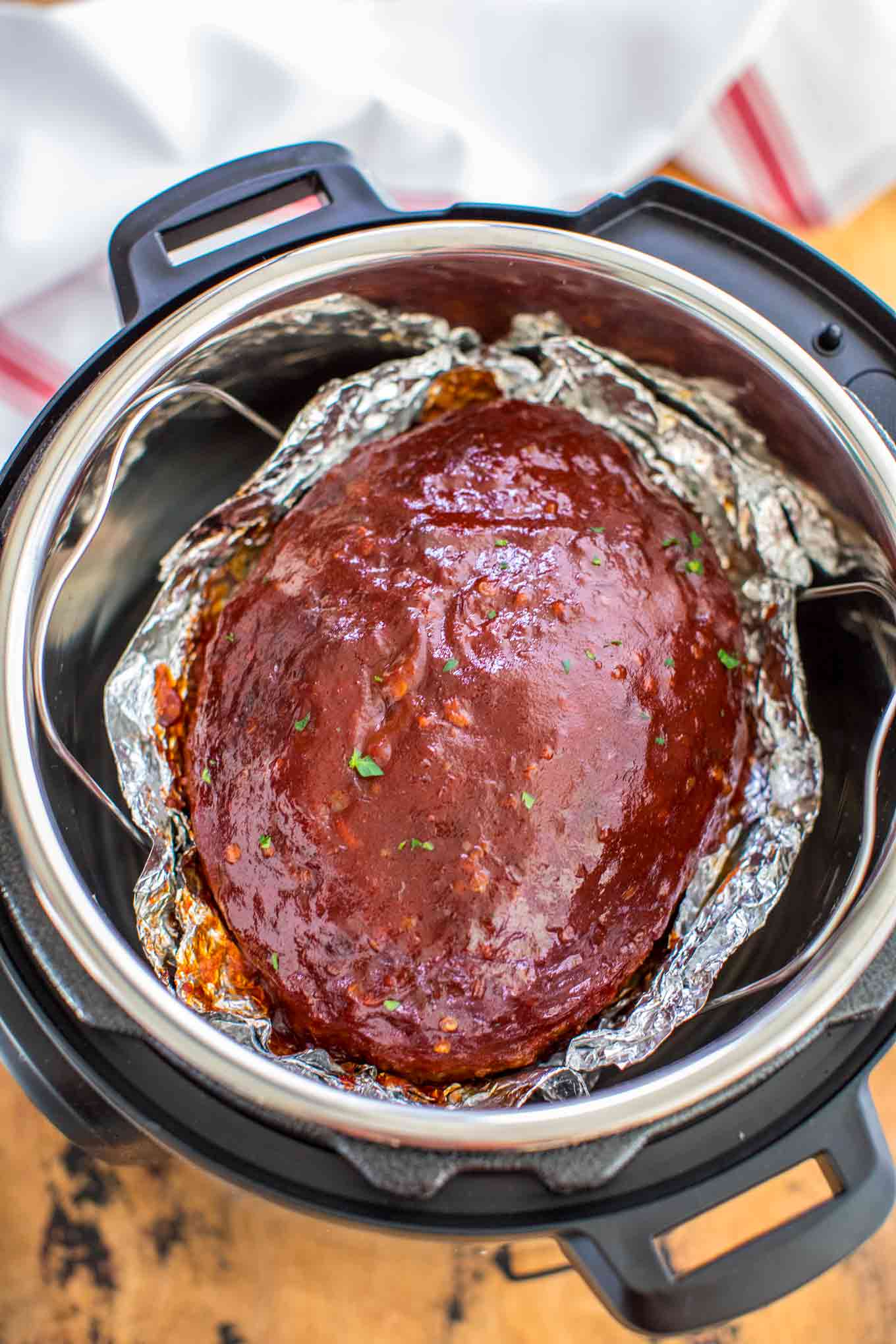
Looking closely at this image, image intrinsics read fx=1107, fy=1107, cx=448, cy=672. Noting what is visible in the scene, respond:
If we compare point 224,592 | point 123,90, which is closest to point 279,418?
point 224,592

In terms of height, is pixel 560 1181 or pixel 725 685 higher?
pixel 725 685

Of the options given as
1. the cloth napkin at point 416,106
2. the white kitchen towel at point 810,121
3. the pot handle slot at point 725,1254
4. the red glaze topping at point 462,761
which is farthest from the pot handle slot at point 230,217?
the pot handle slot at point 725,1254

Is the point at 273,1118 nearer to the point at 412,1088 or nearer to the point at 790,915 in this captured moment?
the point at 412,1088

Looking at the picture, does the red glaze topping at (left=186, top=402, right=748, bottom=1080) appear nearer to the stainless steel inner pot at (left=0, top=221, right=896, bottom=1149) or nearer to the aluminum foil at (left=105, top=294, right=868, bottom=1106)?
the aluminum foil at (left=105, top=294, right=868, bottom=1106)

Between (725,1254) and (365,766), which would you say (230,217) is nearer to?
(365,766)

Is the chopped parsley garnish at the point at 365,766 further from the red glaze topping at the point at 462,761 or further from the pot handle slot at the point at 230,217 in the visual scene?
the pot handle slot at the point at 230,217
